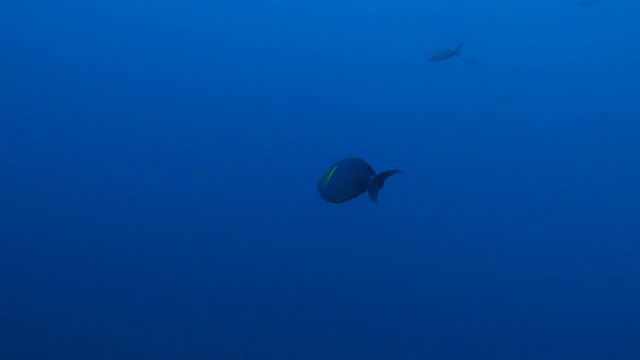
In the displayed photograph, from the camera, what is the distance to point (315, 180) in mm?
5234

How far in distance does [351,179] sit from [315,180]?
2.69 m

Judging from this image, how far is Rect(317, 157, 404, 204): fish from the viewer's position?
252 centimetres

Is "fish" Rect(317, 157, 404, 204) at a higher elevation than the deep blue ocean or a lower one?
lower

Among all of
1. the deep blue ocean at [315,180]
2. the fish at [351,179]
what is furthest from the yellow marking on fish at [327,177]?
the deep blue ocean at [315,180]

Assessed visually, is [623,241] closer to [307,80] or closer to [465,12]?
[465,12]

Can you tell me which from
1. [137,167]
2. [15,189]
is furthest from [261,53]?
[15,189]

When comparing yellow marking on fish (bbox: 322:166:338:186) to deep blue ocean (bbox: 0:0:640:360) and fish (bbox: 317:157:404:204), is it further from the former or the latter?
deep blue ocean (bbox: 0:0:640:360)

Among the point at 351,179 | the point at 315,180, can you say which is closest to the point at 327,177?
the point at 351,179

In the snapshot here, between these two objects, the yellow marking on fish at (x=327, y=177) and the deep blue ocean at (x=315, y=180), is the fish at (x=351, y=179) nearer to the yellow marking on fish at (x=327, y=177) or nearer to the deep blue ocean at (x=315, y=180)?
the yellow marking on fish at (x=327, y=177)

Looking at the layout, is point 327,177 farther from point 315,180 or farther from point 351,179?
point 315,180

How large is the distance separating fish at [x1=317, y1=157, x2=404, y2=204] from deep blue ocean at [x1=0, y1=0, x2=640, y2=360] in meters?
2.62

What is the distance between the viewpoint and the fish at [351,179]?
8.27ft

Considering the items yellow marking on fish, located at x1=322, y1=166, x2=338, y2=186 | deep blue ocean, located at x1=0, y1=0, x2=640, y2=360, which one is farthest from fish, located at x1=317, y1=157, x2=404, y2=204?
deep blue ocean, located at x1=0, y1=0, x2=640, y2=360

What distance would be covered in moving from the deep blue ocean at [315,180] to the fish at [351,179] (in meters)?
2.62
